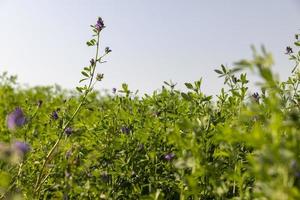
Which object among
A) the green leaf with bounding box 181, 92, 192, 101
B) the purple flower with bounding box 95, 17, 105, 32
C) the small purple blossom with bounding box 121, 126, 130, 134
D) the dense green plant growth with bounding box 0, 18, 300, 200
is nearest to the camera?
the dense green plant growth with bounding box 0, 18, 300, 200

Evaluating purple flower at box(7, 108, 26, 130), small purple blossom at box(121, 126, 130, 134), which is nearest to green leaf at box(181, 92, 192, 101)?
small purple blossom at box(121, 126, 130, 134)

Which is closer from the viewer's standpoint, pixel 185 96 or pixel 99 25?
pixel 185 96

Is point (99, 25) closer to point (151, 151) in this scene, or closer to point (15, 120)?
point (151, 151)

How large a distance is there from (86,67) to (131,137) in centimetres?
81

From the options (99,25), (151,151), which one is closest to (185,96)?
(151,151)

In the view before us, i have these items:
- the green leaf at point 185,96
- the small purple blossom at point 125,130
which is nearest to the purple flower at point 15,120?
A: the green leaf at point 185,96

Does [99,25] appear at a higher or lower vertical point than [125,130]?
higher

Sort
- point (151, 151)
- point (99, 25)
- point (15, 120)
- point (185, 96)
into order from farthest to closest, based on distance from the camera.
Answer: point (99, 25), point (151, 151), point (185, 96), point (15, 120)

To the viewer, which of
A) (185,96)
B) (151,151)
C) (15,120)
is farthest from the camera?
(151,151)

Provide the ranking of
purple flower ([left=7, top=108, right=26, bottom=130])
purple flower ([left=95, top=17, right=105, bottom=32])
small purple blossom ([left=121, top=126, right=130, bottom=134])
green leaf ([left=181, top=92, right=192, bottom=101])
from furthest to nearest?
1. purple flower ([left=95, top=17, right=105, bottom=32])
2. small purple blossom ([left=121, top=126, right=130, bottom=134])
3. green leaf ([left=181, top=92, right=192, bottom=101])
4. purple flower ([left=7, top=108, right=26, bottom=130])

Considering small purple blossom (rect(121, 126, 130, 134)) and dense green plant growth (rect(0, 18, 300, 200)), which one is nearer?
dense green plant growth (rect(0, 18, 300, 200))

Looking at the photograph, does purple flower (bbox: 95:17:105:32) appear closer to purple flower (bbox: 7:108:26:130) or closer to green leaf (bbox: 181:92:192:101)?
green leaf (bbox: 181:92:192:101)

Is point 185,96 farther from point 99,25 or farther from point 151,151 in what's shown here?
point 99,25

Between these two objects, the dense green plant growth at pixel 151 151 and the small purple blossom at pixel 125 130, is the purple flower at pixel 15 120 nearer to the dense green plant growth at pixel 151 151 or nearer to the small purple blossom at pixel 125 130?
the dense green plant growth at pixel 151 151
